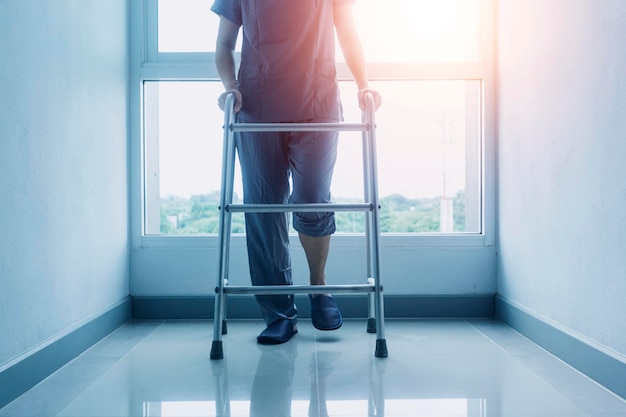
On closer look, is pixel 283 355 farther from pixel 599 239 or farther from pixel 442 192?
pixel 442 192

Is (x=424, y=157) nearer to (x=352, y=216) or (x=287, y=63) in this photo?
(x=352, y=216)

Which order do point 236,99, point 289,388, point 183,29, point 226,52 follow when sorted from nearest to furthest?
1. point 289,388
2. point 236,99
3. point 226,52
4. point 183,29

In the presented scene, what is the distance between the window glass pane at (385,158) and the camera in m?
2.24

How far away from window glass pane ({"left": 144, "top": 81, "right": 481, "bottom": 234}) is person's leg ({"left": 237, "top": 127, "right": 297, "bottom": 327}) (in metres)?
0.49

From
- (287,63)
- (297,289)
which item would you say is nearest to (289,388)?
(297,289)

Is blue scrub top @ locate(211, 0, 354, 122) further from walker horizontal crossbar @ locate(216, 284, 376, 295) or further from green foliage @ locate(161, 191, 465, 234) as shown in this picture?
green foliage @ locate(161, 191, 465, 234)

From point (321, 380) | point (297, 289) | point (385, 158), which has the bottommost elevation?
point (321, 380)

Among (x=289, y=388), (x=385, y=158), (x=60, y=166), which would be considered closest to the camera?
(x=289, y=388)

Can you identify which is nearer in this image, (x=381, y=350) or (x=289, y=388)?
(x=289, y=388)

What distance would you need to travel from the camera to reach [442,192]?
2324 millimetres

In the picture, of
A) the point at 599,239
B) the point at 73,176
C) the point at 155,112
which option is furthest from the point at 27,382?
the point at 599,239

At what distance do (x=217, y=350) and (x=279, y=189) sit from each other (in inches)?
21.1

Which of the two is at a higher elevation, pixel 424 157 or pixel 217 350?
pixel 424 157

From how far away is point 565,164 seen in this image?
1.53 metres
